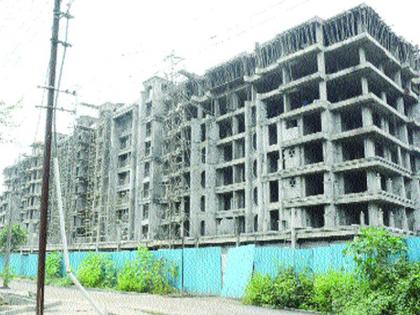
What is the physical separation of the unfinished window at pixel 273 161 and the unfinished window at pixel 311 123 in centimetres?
443

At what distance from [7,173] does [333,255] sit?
336 ft

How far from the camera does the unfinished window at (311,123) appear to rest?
1822 inches

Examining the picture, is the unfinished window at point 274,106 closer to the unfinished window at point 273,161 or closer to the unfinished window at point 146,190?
the unfinished window at point 273,161

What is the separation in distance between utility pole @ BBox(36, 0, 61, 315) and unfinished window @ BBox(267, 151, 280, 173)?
122 feet

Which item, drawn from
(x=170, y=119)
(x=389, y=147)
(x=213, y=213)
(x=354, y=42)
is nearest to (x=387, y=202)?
(x=389, y=147)

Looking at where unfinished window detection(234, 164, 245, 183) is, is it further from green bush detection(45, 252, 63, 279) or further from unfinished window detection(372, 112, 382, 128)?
green bush detection(45, 252, 63, 279)

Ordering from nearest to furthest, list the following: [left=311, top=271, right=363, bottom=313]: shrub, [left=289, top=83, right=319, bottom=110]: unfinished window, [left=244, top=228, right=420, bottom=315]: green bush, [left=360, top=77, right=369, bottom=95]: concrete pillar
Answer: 1. [left=244, top=228, right=420, bottom=315]: green bush
2. [left=311, top=271, right=363, bottom=313]: shrub
3. [left=360, top=77, right=369, bottom=95]: concrete pillar
4. [left=289, top=83, right=319, bottom=110]: unfinished window

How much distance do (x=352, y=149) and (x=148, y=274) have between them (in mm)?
28135

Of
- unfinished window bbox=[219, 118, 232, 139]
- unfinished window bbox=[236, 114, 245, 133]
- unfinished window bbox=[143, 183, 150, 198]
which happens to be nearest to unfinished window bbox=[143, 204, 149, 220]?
unfinished window bbox=[143, 183, 150, 198]

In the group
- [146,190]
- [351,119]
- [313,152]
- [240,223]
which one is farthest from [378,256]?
[146,190]

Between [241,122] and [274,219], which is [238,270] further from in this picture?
[241,122]

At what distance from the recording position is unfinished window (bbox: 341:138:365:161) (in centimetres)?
4488

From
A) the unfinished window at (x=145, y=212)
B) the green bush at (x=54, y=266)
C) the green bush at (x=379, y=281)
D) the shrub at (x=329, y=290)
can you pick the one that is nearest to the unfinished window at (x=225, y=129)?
the unfinished window at (x=145, y=212)

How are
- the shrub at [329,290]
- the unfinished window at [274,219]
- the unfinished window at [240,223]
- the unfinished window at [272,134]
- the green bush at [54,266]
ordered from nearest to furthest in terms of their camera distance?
the shrub at [329,290], the green bush at [54,266], the unfinished window at [274,219], the unfinished window at [272,134], the unfinished window at [240,223]
